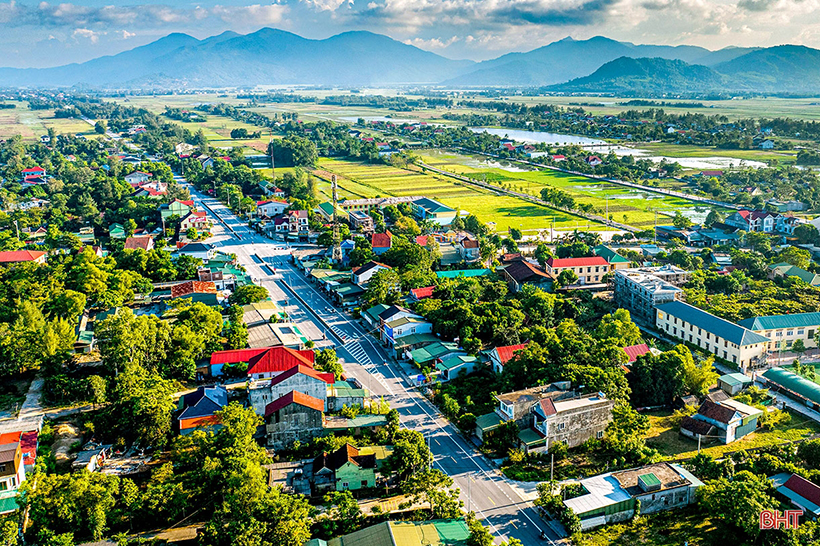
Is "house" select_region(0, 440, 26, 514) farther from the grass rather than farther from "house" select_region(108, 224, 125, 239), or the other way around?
"house" select_region(108, 224, 125, 239)

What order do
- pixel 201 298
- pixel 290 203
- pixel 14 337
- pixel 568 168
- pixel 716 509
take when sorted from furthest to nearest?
1. pixel 568 168
2. pixel 290 203
3. pixel 201 298
4. pixel 14 337
5. pixel 716 509

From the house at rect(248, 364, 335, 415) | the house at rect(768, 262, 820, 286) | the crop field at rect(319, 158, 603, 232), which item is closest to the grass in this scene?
the house at rect(248, 364, 335, 415)

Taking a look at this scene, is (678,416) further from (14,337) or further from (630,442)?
(14,337)

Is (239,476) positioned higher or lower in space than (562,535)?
higher

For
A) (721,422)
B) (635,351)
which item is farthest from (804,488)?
(635,351)

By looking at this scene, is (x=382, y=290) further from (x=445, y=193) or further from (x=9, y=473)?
(x=445, y=193)

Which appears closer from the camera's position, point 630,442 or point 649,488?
point 649,488

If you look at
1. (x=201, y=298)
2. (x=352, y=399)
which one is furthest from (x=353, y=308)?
(x=352, y=399)

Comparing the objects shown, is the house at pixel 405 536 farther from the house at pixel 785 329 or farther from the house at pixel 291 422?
the house at pixel 785 329
